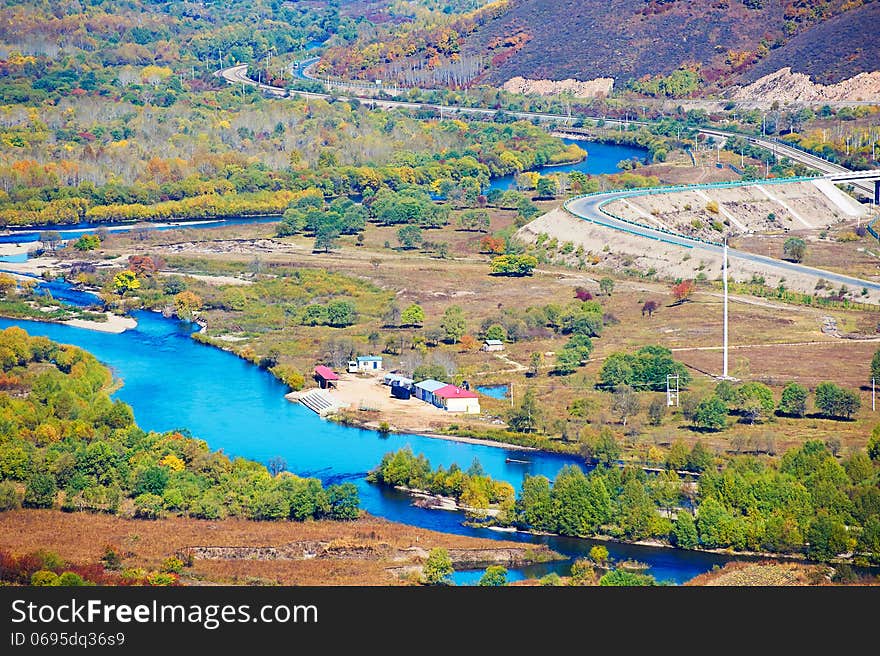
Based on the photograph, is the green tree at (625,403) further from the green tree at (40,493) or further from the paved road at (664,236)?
the paved road at (664,236)

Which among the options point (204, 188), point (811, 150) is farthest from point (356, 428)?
point (811, 150)

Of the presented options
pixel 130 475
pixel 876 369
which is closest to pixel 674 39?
pixel 876 369

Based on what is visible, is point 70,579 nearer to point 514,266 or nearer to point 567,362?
point 567,362

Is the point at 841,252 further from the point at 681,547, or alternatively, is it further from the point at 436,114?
the point at 436,114

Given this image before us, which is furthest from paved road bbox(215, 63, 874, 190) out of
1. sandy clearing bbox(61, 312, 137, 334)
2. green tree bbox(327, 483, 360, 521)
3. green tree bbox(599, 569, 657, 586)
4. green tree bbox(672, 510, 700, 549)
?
green tree bbox(599, 569, 657, 586)

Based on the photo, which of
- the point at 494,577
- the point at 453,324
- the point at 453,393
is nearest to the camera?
the point at 494,577

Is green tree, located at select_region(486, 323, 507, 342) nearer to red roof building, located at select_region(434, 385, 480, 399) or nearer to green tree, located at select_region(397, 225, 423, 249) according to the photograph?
red roof building, located at select_region(434, 385, 480, 399)
